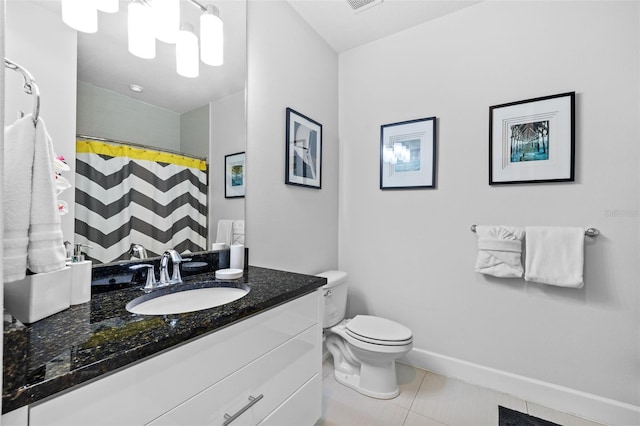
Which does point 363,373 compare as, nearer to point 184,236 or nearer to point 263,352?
point 263,352

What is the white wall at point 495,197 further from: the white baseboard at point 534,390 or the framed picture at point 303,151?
the framed picture at point 303,151

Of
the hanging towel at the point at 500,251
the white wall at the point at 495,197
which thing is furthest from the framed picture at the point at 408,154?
the hanging towel at the point at 500,251

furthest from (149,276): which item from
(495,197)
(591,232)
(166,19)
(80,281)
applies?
(591,232)

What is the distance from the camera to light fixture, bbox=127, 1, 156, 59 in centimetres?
114

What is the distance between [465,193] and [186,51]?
6.20ft

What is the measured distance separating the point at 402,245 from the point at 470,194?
605mm

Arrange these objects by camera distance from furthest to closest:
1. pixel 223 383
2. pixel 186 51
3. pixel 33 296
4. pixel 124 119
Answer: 1. pixel 186 51
2. pixel 124 119
3. pixel 223 383
4. pixel 33 296

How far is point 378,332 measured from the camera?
176cm

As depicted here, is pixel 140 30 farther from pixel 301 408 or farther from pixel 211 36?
pixel 301 408

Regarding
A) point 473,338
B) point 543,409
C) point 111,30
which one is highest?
point 111,30

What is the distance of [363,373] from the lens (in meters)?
1.79

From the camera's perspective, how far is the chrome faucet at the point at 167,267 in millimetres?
1206

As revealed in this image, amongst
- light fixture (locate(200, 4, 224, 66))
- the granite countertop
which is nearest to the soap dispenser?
the granite countertop

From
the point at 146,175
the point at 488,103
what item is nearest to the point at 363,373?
the point at 146,175
